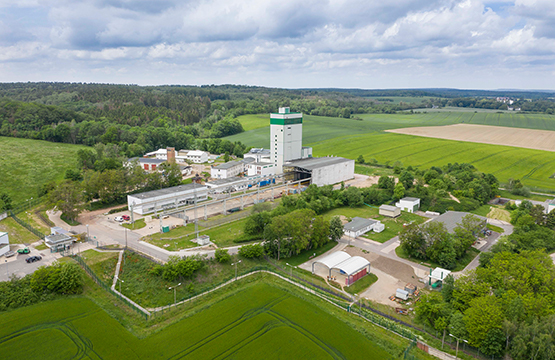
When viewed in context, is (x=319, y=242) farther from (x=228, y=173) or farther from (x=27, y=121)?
(x=27, y=121)

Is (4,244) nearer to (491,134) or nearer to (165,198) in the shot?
(165,198)

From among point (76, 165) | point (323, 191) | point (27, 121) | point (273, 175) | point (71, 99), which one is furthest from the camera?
point (71, 99)

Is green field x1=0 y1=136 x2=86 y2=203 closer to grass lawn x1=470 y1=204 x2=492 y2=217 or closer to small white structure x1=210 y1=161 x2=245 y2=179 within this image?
small white structure x1=210 y1=161 x2=245 y2=179

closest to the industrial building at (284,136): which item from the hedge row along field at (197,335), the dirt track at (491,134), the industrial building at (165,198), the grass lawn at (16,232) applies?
the industrial building at (165,198)

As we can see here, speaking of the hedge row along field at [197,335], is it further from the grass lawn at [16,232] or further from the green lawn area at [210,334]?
the grass lawn at [16,232]

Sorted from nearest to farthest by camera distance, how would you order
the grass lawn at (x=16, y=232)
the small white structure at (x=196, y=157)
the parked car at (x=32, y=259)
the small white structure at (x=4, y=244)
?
the parked car at (x=32, y=259)
the small white structure at (x=4, y=244)
the grass lawn at (x=16, y=232)
the small white structure at (x=196, y=157)

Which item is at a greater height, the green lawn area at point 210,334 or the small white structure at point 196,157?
the small white structure at point 196,157

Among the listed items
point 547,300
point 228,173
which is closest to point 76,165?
point 228,173
